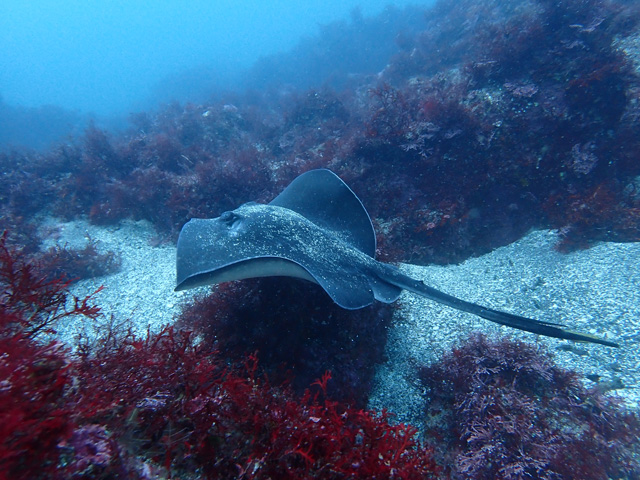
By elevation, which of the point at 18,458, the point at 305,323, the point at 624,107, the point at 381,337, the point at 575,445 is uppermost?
the point at 18,458

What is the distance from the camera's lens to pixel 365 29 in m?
29.4

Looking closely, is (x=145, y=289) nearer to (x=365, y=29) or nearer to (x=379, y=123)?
(x=379, y=123)

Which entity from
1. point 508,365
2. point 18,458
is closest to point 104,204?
point 18,458

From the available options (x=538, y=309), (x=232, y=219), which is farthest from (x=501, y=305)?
(x=232, y=219)

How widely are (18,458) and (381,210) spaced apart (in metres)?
5.94

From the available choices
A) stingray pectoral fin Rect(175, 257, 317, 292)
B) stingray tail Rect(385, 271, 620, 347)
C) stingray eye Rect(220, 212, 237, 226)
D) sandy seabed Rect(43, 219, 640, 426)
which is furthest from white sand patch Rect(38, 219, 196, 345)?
stingray tail Rect(385, 271, 620, 347)

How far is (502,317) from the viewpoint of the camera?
3213 millimetres

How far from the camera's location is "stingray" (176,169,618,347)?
3082mm

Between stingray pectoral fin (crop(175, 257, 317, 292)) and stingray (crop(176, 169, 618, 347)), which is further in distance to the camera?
stingray (crop(176, 169, 618, 347))

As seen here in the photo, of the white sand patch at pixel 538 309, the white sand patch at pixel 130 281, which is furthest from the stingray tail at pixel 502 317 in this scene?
the white sand patch at pixel 130 281

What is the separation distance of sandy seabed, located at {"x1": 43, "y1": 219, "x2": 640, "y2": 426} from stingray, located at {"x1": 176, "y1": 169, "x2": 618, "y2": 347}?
697 millimetres

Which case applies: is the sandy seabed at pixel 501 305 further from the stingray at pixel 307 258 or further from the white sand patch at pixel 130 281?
the stingray at pixel 307 258

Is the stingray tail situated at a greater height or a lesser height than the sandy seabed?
greater

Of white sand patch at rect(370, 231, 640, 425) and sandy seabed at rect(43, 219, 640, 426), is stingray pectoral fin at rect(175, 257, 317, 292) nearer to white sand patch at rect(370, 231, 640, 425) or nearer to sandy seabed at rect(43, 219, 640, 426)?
sandy seabed at rect(43, 219, 640, 426)
